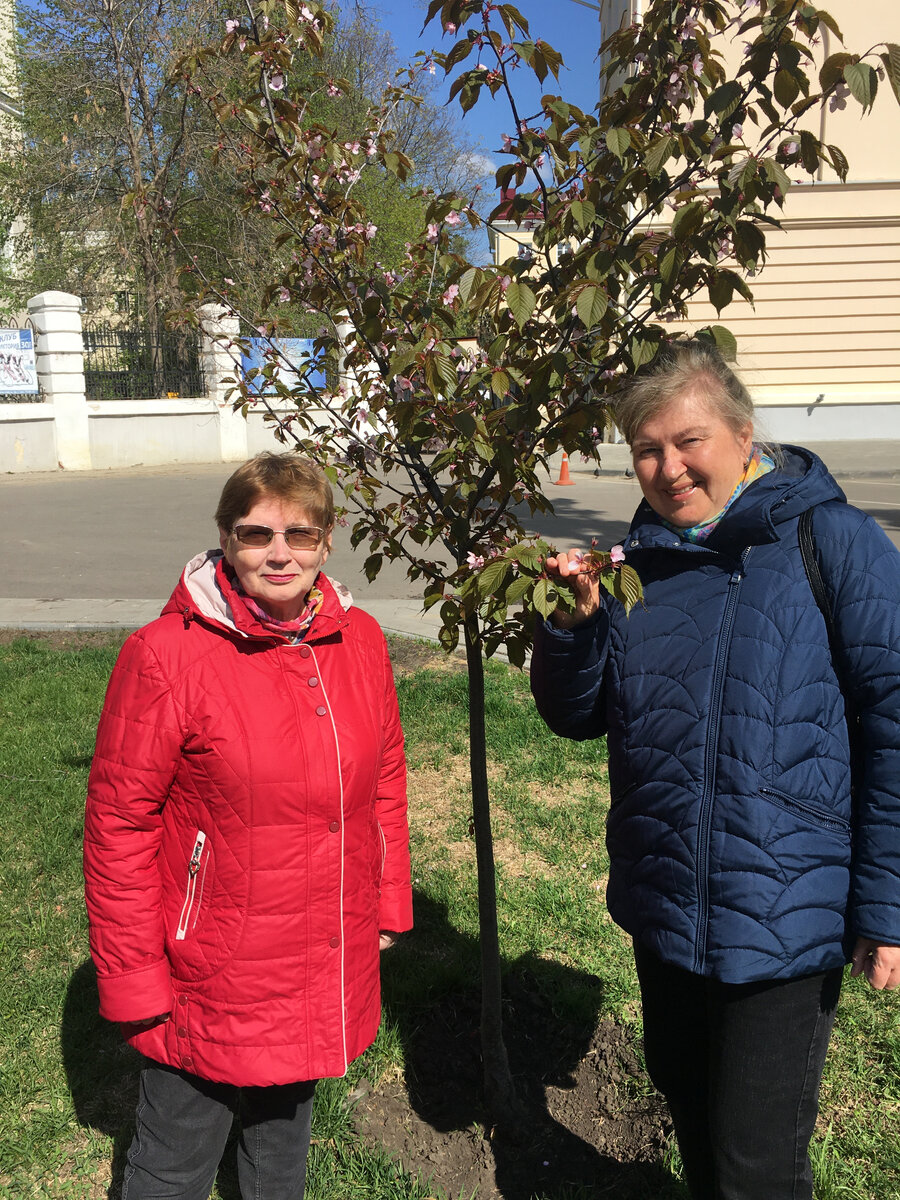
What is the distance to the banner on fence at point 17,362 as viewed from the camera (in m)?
16.7

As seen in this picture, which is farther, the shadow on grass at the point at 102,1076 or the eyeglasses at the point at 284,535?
the shadow on grass at the point at 102,1076

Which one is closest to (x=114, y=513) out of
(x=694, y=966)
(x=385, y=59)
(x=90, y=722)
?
(x=90, y=722)

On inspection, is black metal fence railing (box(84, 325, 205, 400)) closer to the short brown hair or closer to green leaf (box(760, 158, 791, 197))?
the short brown hair

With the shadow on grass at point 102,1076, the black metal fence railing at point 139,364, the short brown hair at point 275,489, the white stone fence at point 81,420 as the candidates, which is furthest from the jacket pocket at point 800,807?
the black metal fence railing at point 139,364

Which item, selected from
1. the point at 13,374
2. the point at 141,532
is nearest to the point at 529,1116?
the point at 141,532

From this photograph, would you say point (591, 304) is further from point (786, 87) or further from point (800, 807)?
point (800, 807)

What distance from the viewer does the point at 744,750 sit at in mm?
1645

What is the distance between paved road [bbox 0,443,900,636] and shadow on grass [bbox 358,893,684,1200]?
3.68 metres

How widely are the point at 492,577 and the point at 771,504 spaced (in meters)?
0.50

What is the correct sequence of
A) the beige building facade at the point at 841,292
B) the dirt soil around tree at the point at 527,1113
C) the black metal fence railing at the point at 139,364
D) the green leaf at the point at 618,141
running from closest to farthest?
the green leaf at the point at 618,141
the dirt soil around tree at the point at 527,1113
the black metal fence railing at the point at 139,364
the beige building facade at the point at 841,292

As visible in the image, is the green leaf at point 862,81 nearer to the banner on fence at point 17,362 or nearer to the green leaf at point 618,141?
the green leaf at point 618,141

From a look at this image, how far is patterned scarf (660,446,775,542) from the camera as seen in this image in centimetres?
179

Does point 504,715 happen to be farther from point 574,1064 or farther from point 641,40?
point 641,40

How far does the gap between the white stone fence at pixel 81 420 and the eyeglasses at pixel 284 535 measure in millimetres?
14368
